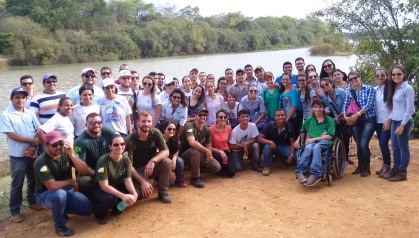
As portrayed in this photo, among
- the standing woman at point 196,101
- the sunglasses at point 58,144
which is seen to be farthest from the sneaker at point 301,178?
the sunglasses at point 58,144

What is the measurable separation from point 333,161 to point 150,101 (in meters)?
2.88

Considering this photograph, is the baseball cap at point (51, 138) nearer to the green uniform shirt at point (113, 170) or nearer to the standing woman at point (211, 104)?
the green uniform shirt at point (113, 170)

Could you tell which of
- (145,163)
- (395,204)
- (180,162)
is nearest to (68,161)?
(145,163)

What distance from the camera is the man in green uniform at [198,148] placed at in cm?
559

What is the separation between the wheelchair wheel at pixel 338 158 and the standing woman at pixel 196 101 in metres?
2.16

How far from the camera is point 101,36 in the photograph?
140 ft

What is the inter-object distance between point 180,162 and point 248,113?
1.41 metres

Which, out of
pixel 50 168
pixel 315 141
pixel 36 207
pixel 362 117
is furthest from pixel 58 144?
pixel 362 117

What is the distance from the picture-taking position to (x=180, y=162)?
216 inches

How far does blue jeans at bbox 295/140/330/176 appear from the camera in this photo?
5238 mm

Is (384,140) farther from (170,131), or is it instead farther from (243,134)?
(170,131)

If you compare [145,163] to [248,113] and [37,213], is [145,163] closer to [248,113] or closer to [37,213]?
[37,213]

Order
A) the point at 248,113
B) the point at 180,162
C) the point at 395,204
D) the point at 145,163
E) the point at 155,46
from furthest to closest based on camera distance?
1. the point at 155,46
2. the point at 248,113
3. the point at 180,162
4. the point at 145,163
5. the point at 395,204

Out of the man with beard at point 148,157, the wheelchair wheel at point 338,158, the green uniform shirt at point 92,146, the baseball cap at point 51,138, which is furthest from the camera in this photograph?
the wheelchair wheel at point 338,158
